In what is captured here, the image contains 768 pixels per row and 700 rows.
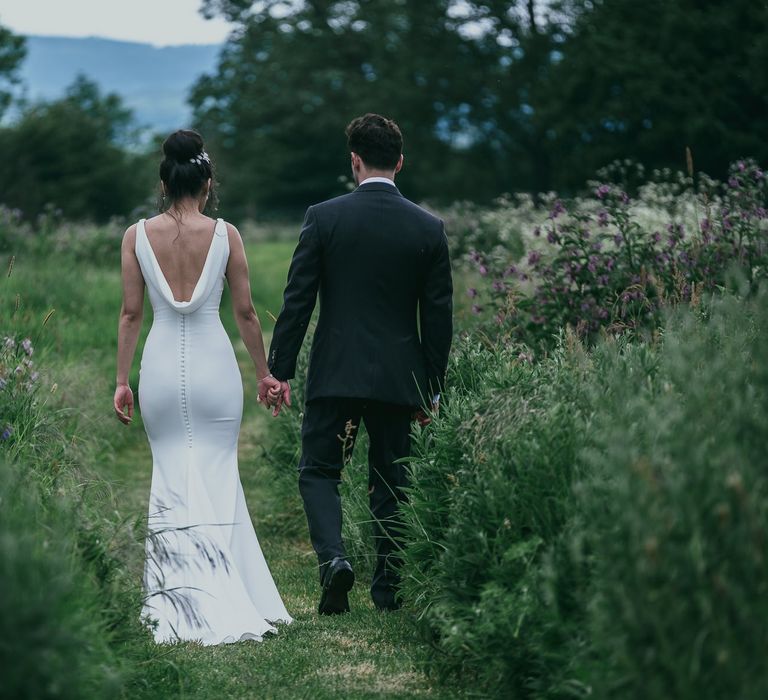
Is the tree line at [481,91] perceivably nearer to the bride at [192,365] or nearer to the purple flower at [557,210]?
the purple flower at [557,210]

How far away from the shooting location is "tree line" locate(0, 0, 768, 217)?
25.8m

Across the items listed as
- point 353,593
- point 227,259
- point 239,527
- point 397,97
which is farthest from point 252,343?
point 397,97

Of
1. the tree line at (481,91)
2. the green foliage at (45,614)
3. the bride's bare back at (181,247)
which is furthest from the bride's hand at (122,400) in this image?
the tree line at (481,91)

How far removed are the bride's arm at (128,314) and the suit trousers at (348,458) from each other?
2.98 ft

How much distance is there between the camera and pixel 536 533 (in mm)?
3932

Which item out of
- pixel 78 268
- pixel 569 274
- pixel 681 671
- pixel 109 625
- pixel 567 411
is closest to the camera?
pixel 681 671

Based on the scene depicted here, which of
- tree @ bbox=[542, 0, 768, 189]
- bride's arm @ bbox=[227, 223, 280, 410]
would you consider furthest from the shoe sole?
tree @ bbox=[542, 0, 768, 189]

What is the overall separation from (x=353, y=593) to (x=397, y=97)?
112 ft

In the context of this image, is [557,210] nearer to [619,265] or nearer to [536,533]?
[619,265]

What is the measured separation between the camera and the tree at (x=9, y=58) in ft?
141

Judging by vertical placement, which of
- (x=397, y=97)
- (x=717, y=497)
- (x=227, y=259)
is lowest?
(x=717, y=497)

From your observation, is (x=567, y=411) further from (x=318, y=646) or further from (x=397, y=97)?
(x=397, y=97)

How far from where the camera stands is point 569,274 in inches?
286

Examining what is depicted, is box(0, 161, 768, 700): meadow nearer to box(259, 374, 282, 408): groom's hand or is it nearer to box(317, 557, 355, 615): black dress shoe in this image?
box(317, 557, 355, 615): black dress shoe
